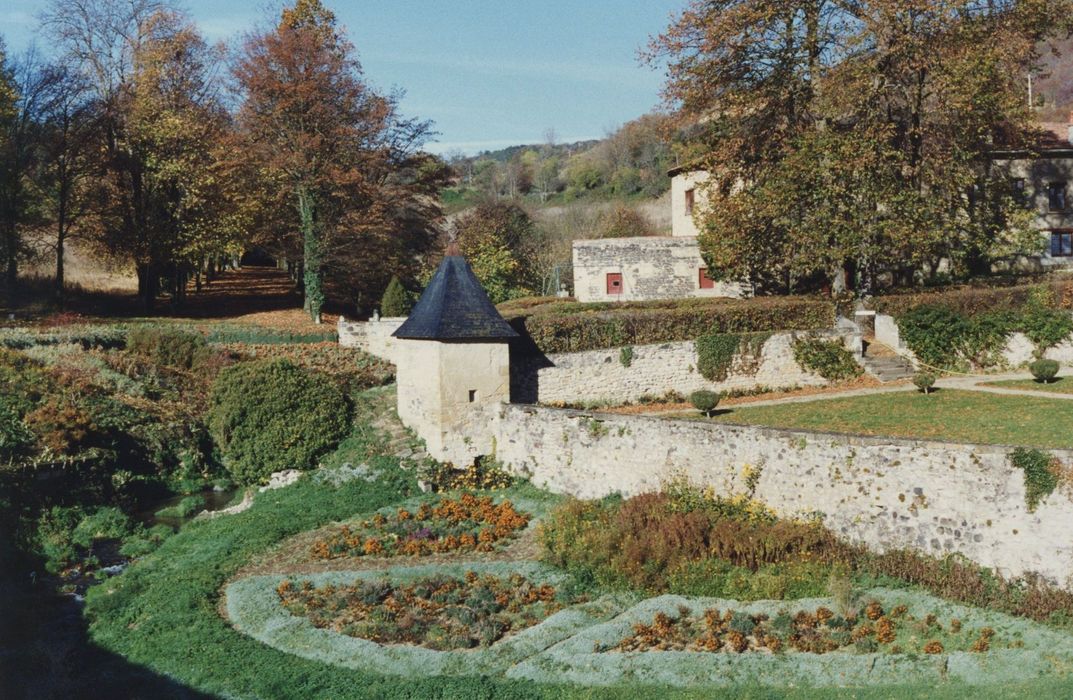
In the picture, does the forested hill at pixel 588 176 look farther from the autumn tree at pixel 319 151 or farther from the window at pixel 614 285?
the window at pixel 614 285

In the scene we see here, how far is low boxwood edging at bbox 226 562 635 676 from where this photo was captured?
14.0 meters

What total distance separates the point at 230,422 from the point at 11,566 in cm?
737

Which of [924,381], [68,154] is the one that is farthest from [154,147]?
[924,381]

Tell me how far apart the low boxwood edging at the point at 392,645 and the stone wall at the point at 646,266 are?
2048 centimetres

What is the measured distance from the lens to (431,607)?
1598cm

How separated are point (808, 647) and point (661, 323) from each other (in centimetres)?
1504

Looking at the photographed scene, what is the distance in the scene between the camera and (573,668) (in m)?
13.6

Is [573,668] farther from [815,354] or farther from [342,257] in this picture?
[342,257]

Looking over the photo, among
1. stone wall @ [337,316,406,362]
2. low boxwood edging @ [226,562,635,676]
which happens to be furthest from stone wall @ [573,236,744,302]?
low boxwood edging @ [226,562,635,676]

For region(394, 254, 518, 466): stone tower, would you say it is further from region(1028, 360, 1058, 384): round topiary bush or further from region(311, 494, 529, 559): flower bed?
region(1028, 360, 1058, 384): round topiary bush

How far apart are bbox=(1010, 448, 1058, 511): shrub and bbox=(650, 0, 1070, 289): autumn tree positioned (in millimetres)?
14944

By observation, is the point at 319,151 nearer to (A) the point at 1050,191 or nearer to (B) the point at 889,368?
(B) the point at 889,368

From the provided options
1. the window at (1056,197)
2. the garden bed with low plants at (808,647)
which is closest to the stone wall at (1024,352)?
the window at (1056,197)

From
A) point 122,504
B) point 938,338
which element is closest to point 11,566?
point 122,504
